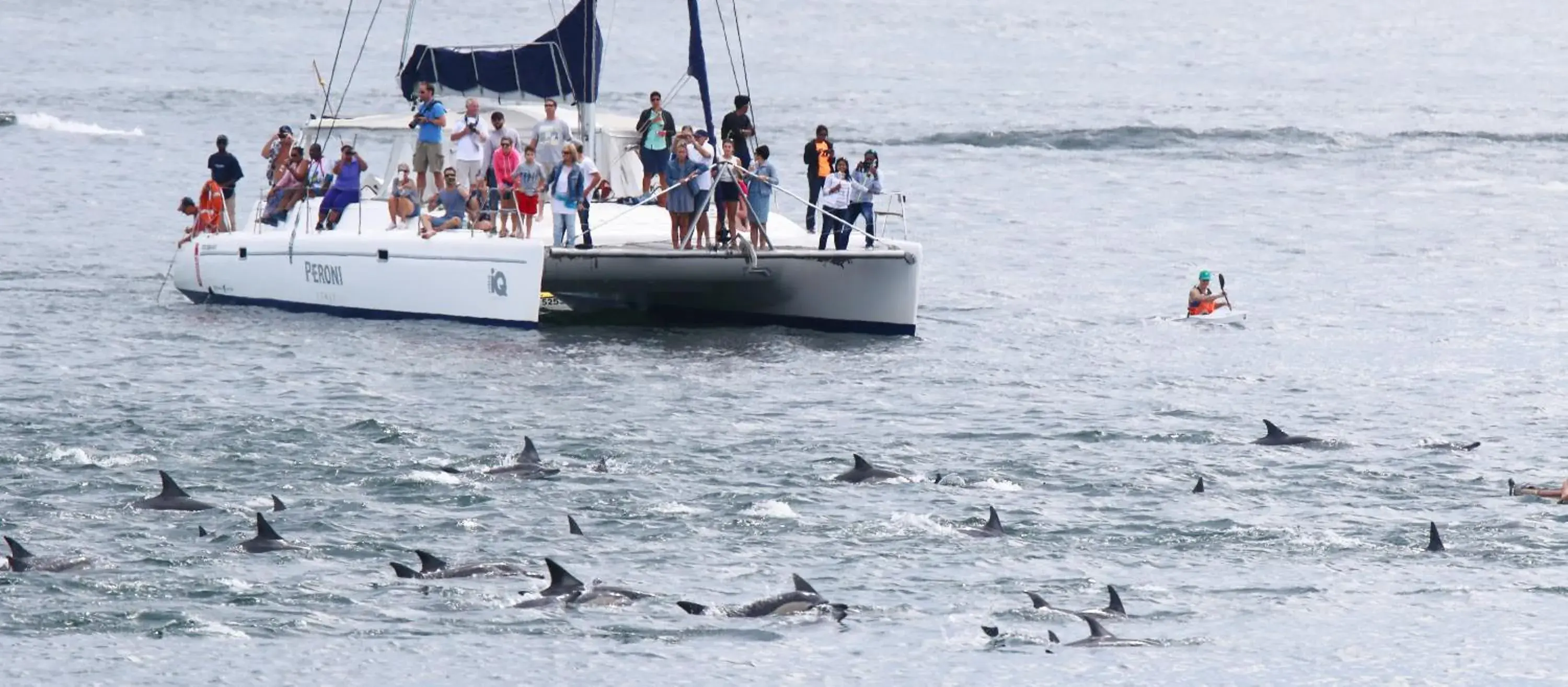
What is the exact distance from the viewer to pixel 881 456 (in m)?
23.5

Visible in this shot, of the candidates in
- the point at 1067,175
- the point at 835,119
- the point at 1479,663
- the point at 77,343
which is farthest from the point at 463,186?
the point at 835,119

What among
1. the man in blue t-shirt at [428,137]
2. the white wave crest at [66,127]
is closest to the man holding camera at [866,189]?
the man in blue t-shirt at [428,137]

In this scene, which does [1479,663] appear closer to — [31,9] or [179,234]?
[179,234]

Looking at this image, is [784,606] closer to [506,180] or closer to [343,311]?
[506,180]

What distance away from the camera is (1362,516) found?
20938mm

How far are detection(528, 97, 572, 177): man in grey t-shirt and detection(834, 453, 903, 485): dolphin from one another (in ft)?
32.5

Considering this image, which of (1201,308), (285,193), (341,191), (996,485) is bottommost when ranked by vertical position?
(996,485)

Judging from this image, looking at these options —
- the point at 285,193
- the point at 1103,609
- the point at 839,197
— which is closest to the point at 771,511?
the point at 1103,609

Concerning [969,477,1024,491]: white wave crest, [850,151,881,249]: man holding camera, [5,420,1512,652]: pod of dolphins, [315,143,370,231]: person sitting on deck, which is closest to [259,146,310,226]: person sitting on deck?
[315,143,370,231]: person sitting on deck

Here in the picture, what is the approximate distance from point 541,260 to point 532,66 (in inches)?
173

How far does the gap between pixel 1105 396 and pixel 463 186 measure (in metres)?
9.19

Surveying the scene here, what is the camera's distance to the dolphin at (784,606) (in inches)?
684

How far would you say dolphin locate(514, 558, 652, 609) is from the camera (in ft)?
57.1

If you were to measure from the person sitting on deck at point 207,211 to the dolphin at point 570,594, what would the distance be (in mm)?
16664
